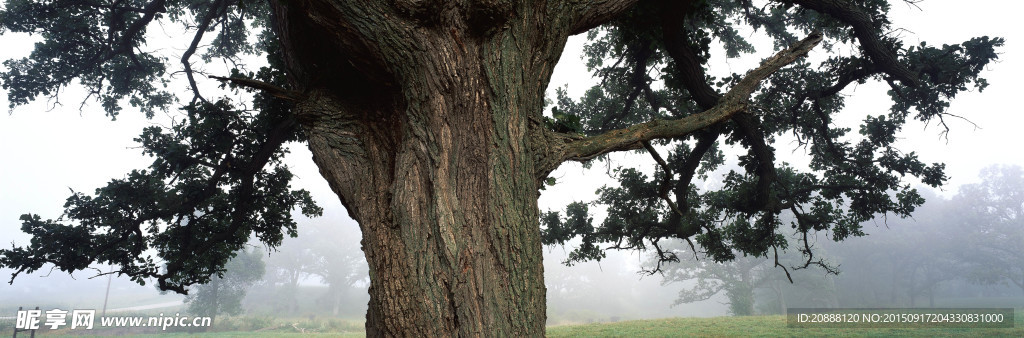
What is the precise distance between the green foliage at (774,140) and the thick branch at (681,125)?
5.56ft

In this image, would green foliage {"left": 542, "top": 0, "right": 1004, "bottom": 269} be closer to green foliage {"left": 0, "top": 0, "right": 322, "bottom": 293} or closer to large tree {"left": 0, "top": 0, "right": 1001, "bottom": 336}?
large tree {"left": 0, "top": 0, "right": 1001, "bottom": 336}

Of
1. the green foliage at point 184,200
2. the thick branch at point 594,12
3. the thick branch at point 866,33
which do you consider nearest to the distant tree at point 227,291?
the green foliage at point 184,200

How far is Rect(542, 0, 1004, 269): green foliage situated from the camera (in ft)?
22.5

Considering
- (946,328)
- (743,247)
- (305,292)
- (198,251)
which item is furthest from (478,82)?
(305,292)

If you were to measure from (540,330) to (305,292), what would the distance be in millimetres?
62964

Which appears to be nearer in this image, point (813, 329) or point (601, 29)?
point (601, 29)

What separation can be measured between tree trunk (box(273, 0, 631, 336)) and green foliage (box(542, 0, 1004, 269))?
368cm

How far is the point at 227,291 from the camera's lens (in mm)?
27078

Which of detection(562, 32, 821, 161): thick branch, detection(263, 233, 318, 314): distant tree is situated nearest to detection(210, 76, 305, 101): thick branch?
detection(562, 32, 821, 161): thick branch

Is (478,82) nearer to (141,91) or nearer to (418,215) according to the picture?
(418,215)

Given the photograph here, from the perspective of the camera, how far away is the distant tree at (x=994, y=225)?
1462 inches

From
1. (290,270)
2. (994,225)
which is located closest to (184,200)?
(290,270)

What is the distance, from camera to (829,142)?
26.6 feet

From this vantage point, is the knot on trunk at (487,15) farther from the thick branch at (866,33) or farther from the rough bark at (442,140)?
the thick branch at (866,33)
